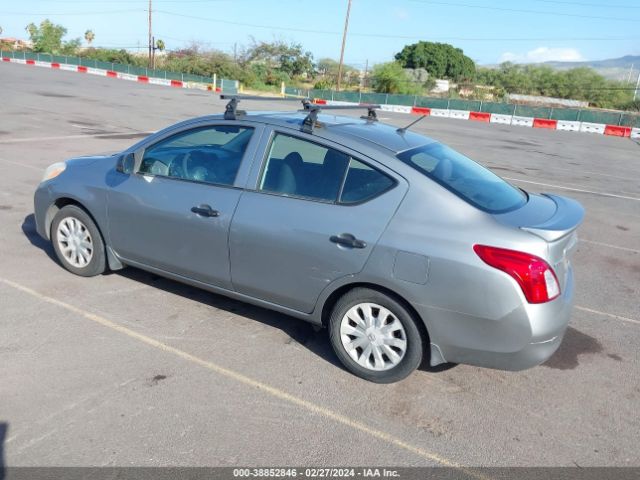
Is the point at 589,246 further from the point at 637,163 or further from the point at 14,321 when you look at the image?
the point at 637,163

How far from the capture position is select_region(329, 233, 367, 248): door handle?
352 centimetres

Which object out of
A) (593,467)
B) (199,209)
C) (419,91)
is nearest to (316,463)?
(593,467)

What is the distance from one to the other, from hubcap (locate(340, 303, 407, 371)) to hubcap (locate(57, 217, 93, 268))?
2.57m

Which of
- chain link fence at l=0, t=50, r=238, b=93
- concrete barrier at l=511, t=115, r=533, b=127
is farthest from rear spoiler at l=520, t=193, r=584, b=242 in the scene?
chain link fence at l=0, t=50, r=238, b=93

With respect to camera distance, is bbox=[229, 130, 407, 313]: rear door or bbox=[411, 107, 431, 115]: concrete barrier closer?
bbox=[229, 130, 407, 313]: rear door

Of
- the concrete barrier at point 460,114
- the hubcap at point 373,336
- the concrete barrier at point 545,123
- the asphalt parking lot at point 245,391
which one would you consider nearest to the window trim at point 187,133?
the asphalt parking lot at point 245,391

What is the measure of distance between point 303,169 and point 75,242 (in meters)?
2.39

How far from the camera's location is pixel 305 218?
147 inches

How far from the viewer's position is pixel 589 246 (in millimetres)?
7531

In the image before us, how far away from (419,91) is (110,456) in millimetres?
62299

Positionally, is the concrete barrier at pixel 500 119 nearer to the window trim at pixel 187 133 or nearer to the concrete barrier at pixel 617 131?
the concrete barrier at pixel 617 131

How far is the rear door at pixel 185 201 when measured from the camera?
409cm

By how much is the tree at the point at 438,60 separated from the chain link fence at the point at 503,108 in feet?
176

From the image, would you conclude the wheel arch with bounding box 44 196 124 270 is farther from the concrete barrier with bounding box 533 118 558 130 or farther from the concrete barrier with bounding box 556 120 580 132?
the concrete barrier with bounding box 556 120 580 132
